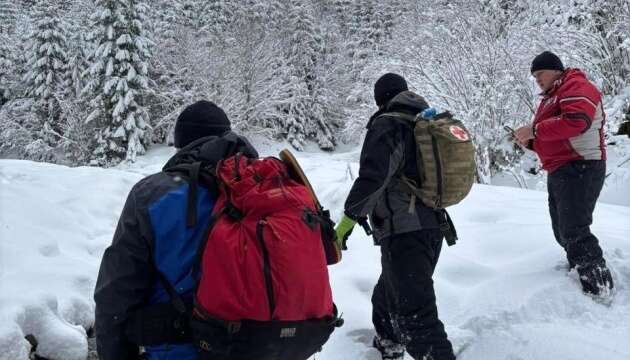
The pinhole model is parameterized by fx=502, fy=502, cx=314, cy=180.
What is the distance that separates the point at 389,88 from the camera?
10.2ft

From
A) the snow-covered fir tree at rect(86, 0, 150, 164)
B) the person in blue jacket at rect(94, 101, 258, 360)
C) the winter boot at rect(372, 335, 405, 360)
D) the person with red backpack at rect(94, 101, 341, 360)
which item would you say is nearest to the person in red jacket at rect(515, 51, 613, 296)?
the winter boot at rect(372, 335, 405, 360)

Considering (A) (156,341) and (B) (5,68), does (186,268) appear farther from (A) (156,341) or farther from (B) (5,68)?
(B) (5,68)

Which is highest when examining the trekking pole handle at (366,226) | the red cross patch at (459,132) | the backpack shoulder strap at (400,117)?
the backpack shoulder strap at (400,117)

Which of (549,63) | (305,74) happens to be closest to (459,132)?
(549,63)

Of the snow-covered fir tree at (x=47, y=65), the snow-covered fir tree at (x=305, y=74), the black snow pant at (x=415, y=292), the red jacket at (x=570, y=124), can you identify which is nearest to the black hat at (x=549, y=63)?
the red jacket at (x=570, y=124)

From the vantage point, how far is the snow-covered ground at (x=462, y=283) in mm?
3270

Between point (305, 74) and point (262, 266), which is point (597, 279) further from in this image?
point (305, 74)

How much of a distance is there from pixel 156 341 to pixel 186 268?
0.28 m

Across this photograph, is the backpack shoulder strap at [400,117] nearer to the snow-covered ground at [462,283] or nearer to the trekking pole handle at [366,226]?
the trekking pole handle at [366,226]

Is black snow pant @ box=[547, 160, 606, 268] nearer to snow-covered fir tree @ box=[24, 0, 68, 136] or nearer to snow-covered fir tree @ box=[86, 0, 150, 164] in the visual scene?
snow-covered fir tree @ box=[86, 0, 150, 164]

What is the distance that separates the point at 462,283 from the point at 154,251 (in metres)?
3.23

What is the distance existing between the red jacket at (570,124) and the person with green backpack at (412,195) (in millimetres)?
1020

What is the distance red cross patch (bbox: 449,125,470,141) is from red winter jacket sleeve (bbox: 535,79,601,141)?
1.01 m

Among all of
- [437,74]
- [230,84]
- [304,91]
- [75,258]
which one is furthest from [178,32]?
[75,258]
